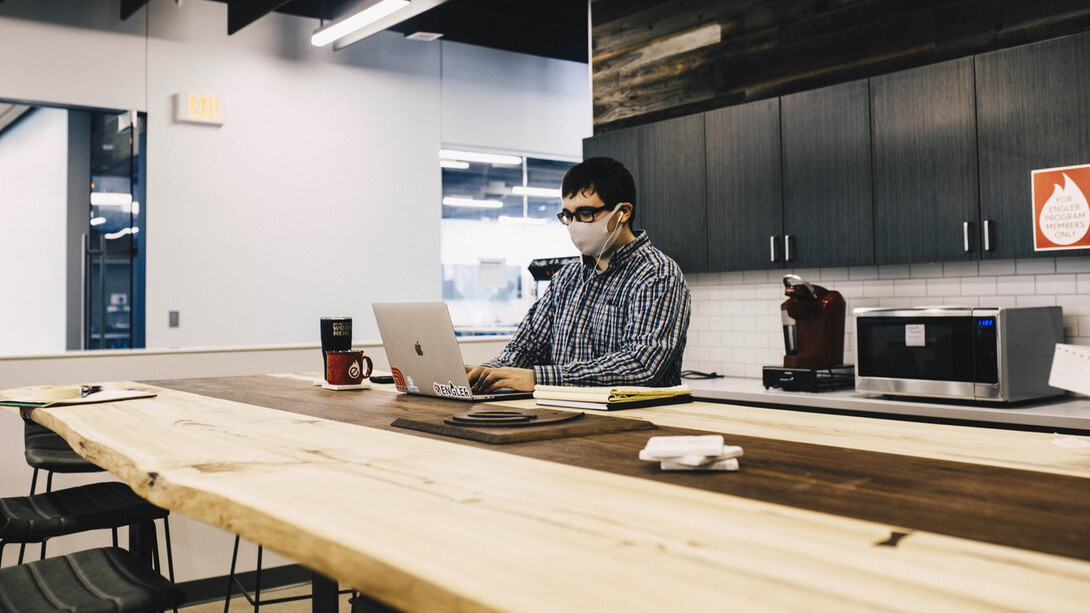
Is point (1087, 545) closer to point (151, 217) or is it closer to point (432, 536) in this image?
point (432, 536)

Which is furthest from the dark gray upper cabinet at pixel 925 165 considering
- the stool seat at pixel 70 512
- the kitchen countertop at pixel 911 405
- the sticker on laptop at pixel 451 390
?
the stool seat at pixel 70 512

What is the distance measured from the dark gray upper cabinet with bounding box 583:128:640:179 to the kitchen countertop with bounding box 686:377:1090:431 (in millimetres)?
1202

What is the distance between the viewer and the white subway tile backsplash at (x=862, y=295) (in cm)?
308

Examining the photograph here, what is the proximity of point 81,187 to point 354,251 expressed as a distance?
7.95 feet

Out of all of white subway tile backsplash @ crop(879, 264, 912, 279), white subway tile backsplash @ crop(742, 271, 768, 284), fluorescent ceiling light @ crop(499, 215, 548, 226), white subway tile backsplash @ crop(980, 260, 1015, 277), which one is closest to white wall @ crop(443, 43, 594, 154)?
fluorescent ceiling light @ crop(499, 215, 548, 226)

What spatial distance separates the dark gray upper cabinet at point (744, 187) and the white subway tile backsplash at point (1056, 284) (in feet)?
3.17

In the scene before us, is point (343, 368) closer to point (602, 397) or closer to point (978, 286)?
point (602, 397)

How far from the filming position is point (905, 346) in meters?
3.05

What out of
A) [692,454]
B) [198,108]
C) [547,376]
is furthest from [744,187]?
[198,108]

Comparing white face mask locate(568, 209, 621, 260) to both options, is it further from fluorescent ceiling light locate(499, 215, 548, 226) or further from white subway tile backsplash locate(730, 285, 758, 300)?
fluorescent ceiling light locate(499, 215, 548, 226)

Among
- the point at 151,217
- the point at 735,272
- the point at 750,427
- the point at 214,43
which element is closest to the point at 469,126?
the point at 214,43

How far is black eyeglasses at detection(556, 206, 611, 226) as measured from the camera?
2.49 metres

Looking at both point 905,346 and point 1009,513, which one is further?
point 905,346

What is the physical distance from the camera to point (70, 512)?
2.02m
